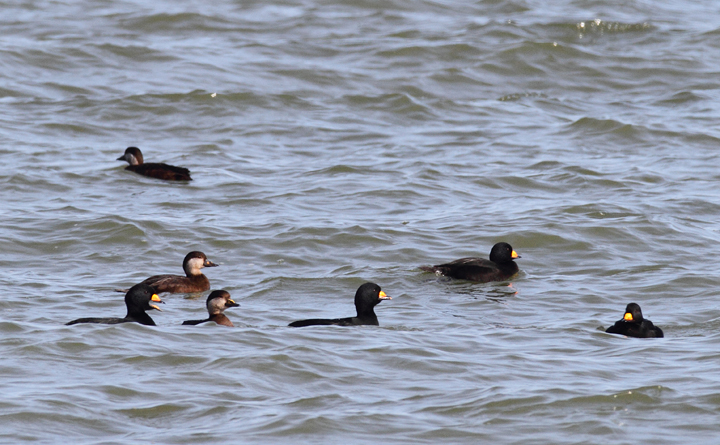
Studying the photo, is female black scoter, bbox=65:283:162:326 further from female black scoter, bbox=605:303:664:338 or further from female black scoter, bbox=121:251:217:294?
female black scoter, bbox=605:303:664:338

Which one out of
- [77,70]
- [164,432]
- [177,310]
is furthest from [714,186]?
[77,70]

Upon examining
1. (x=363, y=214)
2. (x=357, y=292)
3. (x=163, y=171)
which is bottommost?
(x=363, y=214)

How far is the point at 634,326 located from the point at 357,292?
7.56 ft

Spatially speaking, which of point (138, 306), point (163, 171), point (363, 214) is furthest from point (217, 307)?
point (163, 171)

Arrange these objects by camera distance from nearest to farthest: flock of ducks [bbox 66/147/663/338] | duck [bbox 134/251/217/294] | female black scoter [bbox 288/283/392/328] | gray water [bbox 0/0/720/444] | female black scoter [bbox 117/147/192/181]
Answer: gray water [bbox 0/0/720/444], flock of ducks [bbox 66/147/663/338], female black scoter [bbox 288/283/392/328], duck [bbox 134/251/217/294], female black scoter [bbox 117/147/192/181]

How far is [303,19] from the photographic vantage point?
25.2 meters

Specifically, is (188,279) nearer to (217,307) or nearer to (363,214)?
(217,307)

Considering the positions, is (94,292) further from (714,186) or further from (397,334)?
(714,186)

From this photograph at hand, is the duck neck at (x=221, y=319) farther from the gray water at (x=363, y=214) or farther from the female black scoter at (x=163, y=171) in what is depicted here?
the female black scoter at (x=163, y=171)

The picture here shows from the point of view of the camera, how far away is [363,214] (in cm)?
1399

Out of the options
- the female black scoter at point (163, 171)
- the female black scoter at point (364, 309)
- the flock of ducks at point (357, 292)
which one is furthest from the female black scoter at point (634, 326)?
the female black scoter at point (163, 171)

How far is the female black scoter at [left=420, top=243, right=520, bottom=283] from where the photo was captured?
11.6 metres

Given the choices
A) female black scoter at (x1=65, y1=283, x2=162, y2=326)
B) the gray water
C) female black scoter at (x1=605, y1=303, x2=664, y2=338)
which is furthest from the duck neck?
female black scoter at (x1=605, y1=303, x2=664, y2=338)

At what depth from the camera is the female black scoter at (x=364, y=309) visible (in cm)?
955
